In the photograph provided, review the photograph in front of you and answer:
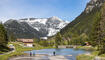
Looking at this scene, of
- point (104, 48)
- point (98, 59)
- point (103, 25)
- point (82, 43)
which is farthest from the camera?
point (82, 43)

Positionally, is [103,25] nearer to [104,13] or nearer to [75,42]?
[104,13]

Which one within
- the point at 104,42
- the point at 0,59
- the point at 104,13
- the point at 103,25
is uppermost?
the point at 104,13

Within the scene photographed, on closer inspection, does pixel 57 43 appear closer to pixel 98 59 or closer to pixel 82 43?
pixel 82 43

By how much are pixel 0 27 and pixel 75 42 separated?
354 ft

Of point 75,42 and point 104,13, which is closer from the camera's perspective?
point 104,13

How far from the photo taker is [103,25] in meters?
63.1

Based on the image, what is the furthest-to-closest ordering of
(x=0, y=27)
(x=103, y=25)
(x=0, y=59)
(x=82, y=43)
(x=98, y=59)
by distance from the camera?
(x=82, y=43)
(x=0, y=27)
(x=103, y=25)
(x=0, y=59)
(x=98, y=59)

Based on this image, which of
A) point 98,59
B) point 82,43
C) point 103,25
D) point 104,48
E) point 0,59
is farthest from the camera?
point 82,43

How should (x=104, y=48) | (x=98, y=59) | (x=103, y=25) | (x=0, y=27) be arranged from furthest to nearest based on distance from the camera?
(x=0, y=27) → (x=103, y=25) → (x=104, y=48) → (x=98, y=59)

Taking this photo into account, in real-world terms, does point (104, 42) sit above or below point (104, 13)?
below

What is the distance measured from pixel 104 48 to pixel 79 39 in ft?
466

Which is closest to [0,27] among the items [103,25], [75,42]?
[103,25]

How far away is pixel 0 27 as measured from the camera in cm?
10944

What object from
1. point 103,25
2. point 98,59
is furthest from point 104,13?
point 98,59
